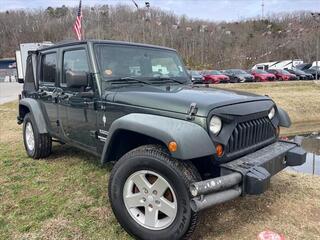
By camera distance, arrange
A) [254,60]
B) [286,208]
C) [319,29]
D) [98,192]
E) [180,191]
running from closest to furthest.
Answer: [180,191], [286,208], [98,192], [254,60], [319,29]

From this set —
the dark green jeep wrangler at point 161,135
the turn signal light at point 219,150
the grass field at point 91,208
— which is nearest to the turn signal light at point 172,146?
the dark green jeep wrangler at point 161,135

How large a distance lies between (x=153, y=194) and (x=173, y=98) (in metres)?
0.93

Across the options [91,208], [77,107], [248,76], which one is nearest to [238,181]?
[91,208]

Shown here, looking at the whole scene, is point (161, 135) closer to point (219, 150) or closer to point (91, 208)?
point (219, 150)

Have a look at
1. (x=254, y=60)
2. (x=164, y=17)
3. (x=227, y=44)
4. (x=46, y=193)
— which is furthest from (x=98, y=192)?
(x=164, y=17)

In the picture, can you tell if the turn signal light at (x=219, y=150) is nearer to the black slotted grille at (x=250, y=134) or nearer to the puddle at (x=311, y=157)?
the black slotted grille at (x=250, y=134)

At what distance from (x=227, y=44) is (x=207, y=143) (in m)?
87.3

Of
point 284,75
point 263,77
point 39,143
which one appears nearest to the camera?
point 39,143

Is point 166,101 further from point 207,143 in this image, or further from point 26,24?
point 26,24

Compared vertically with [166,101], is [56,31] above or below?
above

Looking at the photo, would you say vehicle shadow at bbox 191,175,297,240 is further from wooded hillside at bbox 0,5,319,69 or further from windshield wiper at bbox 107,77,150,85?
wooded hillside at bbox 0,5,319,69

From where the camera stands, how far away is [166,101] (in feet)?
11.6

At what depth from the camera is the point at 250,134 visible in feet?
12.2

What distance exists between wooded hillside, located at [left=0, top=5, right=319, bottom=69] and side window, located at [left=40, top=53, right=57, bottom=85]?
67.7 metres
